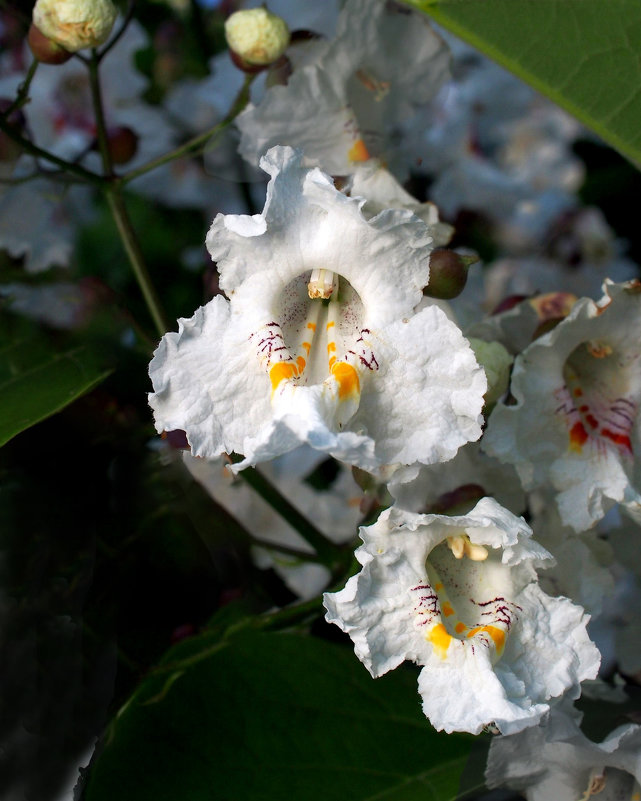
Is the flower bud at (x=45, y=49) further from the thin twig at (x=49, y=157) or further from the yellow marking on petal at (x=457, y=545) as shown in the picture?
the yellow marking on petal at (x=457, y=545)

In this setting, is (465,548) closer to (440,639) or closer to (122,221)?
(440,639)

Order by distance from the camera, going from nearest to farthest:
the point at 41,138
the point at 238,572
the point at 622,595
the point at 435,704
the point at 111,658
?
the point at 435,704
the point at 111,658
the point at 238,572
the point at 622,595
the point at 41,138

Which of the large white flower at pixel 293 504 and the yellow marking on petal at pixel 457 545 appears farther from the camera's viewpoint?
the large white flower at pixel 293 504

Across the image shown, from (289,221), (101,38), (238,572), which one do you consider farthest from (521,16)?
(238,572)

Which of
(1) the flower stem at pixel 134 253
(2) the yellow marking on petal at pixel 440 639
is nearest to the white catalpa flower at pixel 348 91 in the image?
(1) the flower stem at pixel 134 253

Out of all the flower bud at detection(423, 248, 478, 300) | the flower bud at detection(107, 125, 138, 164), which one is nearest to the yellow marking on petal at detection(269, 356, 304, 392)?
the flower bud at detection(423, 248, 478, 300)

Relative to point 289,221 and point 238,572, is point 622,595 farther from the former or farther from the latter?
point 289,221
